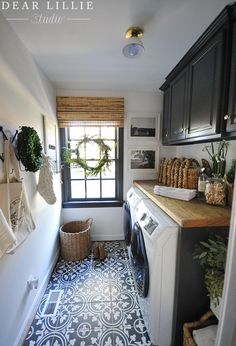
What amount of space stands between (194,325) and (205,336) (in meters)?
0.08

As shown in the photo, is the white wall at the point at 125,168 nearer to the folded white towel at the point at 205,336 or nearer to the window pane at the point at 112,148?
the window pane at the point at 112,148

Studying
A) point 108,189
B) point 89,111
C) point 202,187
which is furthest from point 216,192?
point 89,111

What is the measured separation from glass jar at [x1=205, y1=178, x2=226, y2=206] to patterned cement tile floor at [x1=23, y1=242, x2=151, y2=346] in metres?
1.13

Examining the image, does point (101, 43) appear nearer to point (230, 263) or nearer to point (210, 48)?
point (210, 48)

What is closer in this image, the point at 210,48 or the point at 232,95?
the point at 232,95

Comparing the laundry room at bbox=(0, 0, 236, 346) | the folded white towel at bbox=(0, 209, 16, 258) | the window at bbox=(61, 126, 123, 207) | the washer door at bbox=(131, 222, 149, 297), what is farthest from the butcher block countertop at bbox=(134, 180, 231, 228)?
the window at bbox=(61, 126, 123, 207)

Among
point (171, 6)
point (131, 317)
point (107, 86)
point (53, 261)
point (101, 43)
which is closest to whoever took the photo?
point (171, 6)

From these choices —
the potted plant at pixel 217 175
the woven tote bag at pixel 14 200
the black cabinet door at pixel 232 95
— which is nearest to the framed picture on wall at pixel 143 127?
the potted plant at pixel 217 175

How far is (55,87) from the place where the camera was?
2201mm

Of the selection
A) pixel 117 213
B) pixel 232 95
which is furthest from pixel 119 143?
pixel 232 95

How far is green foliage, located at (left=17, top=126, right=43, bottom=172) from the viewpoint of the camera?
3.92ft

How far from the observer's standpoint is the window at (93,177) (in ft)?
7.85

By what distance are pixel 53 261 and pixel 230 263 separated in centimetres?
191

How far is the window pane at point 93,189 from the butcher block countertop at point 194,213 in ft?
4.18
